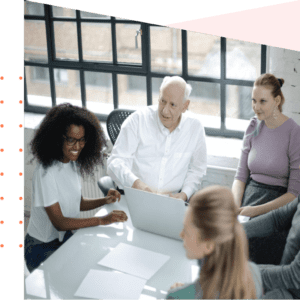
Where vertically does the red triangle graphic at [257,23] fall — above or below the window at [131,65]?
above

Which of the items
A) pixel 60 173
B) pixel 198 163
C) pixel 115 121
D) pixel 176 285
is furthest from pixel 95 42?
pixel 176 285

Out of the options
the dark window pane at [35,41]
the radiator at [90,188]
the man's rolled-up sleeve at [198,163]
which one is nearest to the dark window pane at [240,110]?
the man's rolled-up sleeve at [198,163]

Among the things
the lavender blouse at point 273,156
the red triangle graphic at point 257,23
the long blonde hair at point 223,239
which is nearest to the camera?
the long blonde hair at point 223,239

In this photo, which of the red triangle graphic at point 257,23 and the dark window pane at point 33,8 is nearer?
the dark window pane at point 33,8

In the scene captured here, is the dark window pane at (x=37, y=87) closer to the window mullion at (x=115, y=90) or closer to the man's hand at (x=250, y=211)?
the window mullion at (x=115, y=90)

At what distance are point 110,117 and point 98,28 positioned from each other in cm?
36

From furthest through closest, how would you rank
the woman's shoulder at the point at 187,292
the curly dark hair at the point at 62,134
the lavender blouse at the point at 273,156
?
the lavender blouse at the point at 273,156 → the curly dark hair at the point at 62,134 → the woman's shoulder at the point at 187,292

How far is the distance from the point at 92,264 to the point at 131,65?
81 cm

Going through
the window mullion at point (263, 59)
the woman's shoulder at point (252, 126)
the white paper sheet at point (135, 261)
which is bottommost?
the white paper sheet at point (135, 261)

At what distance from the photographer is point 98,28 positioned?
1761 millimetres

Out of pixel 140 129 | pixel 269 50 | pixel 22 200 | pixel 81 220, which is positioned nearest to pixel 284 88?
pixel 269 50

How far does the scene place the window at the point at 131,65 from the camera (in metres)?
1.70

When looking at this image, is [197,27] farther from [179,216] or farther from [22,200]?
[22,200]

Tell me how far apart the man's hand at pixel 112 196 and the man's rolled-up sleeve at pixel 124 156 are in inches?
1.3
